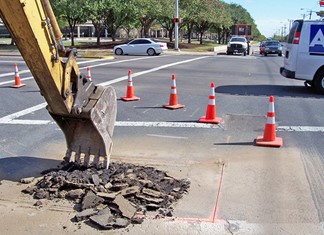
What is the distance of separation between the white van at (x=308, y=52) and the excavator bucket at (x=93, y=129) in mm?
8195

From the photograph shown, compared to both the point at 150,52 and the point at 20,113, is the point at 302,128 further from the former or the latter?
the point at 150,52

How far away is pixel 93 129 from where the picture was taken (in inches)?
204

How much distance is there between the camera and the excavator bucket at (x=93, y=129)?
5.16 metres

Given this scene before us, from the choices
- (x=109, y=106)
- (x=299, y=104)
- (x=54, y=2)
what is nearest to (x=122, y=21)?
(x=54, y=2)

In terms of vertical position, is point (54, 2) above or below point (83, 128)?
above

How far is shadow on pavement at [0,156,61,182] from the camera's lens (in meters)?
5.51

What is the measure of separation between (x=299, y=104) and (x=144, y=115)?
432 centimetres

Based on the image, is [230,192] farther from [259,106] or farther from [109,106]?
[259,106]

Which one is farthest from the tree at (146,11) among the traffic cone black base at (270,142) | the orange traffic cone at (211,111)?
the traffic cone black base at (270,142)

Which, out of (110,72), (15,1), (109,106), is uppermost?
(15,1)

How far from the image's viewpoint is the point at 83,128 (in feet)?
17.4

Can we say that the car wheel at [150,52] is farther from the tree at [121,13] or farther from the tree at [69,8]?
the tree at [69,8]

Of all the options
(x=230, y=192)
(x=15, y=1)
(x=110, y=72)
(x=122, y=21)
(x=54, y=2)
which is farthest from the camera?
(x=122, y=21)

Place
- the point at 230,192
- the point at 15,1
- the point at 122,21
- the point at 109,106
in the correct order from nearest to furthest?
1. the point at 15,1
2. the point at 230,192
3. the point at 109,106
4. the point at 122,21
